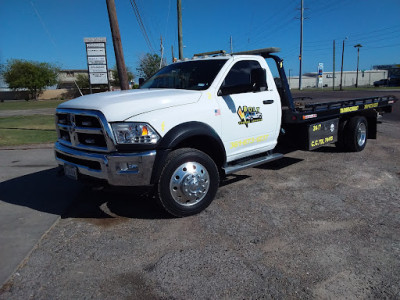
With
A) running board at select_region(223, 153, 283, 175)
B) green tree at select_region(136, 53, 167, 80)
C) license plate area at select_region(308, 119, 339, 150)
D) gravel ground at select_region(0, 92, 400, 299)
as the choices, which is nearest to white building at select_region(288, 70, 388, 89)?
green tree at select_region(136, 53, 167, 80)

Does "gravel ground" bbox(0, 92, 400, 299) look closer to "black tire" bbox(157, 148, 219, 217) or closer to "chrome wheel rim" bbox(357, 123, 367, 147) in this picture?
"black tire" bbox(157, 148, 219, 217)

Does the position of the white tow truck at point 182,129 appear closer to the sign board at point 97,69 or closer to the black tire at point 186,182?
the black tire at point 186,182

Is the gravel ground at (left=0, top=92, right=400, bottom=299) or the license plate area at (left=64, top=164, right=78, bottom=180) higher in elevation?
the license plate area at (left=64, top=164, right=78, bottom=180)

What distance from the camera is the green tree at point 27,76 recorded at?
2447 inches

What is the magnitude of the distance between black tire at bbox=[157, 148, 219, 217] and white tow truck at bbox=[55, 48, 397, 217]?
12mm

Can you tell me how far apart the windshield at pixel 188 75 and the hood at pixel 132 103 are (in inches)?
15.3

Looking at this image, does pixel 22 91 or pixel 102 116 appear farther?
pixel 22 91

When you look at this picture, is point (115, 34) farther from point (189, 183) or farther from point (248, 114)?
point (189, 183)

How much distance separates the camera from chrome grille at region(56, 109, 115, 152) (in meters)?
3.61

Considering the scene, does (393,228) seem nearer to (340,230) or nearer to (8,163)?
(340,230)

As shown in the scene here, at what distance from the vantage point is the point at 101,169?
3.67 metres

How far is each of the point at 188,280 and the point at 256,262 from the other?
673mm

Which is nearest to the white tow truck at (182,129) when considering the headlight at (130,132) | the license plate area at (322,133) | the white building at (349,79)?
the headlight at (130,132)

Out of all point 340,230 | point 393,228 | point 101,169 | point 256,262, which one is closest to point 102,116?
point 101,169
